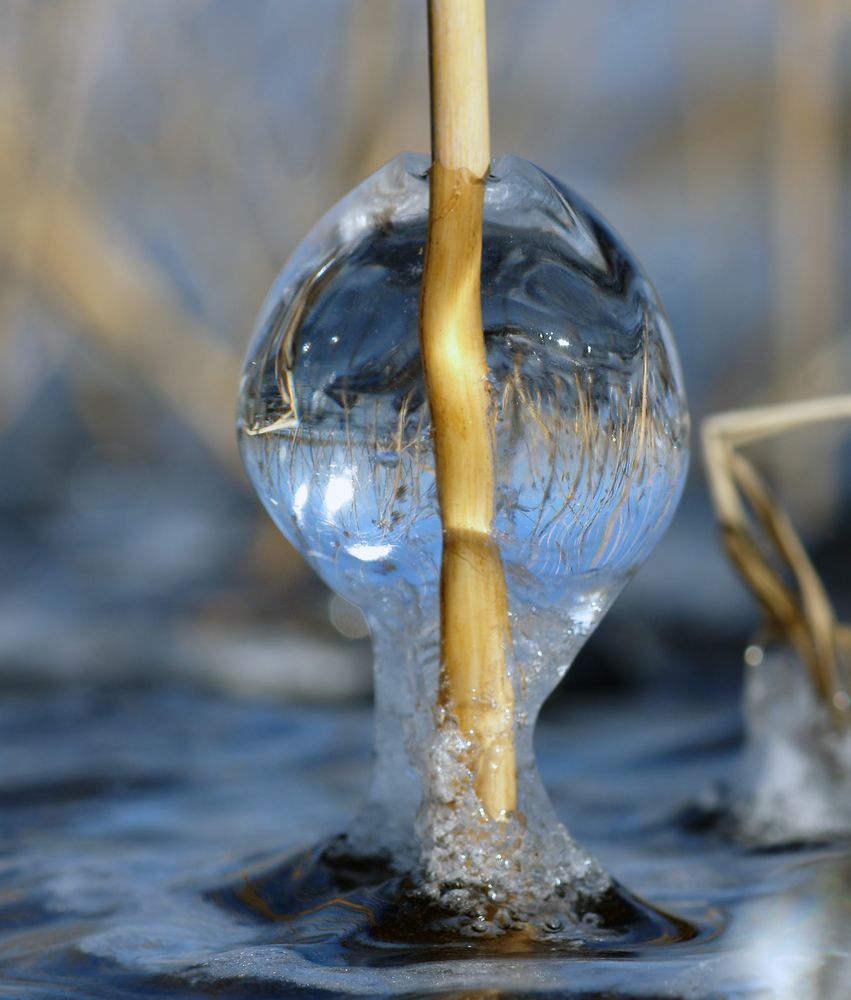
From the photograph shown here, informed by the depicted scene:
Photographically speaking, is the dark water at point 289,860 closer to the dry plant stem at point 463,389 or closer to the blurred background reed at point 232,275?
the dry plant stem at point 463,389

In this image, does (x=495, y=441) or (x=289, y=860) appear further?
(x=289, y=860)

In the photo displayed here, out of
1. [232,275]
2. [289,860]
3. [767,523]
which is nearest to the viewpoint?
[289,860]

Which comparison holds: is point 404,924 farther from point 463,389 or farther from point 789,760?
point 789,760

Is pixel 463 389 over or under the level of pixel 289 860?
over

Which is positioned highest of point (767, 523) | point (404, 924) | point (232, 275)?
point (232, 275)

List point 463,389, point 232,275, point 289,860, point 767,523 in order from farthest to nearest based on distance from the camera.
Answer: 1. point 232,275
2. point 767,523
3. point 289,860
4. point 463,389

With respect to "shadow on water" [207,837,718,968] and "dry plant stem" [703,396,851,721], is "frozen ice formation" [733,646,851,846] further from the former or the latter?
"shadow on water" [207,837,718,968]

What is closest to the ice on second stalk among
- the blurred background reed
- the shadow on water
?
the shadow on water

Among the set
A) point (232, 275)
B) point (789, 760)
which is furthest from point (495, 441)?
point (232, 275)
